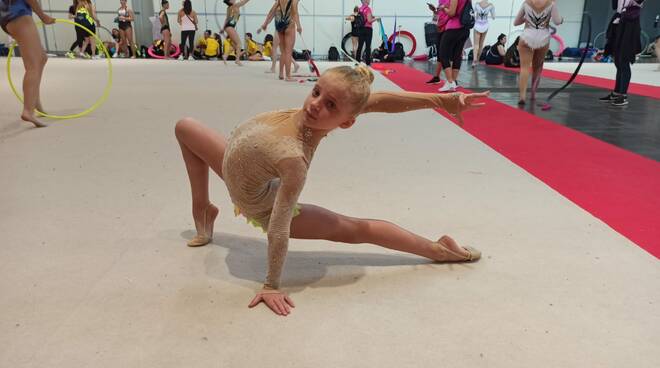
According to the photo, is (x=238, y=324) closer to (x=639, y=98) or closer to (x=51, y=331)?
(x=51, y=331)

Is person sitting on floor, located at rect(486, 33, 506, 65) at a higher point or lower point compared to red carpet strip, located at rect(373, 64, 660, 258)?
higher

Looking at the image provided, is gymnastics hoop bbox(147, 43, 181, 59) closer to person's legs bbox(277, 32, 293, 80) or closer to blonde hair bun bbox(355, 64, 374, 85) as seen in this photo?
person's legs bbox(277, 32, 293, 80)

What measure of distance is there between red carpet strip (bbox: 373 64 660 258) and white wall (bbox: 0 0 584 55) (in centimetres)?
1064

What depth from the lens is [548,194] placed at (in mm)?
3174

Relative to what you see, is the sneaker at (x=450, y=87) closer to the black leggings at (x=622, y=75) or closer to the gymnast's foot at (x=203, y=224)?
the black leggings at (x=622, y=75)

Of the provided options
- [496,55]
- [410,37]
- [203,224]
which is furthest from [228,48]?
[203,224]

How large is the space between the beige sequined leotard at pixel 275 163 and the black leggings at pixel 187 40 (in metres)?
13.0

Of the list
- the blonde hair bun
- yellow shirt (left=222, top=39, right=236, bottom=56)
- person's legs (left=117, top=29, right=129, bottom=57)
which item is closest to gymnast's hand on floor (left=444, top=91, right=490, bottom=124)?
the blonde hair bun

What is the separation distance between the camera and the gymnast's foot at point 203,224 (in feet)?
7.82

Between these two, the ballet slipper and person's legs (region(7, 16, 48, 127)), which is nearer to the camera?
person's legs (region(7, 16, 48, 127))

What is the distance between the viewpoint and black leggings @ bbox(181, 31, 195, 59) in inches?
544

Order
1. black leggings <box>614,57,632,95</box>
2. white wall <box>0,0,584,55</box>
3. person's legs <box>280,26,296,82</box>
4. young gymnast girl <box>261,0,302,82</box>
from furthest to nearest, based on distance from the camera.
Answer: white wall <box>0,0,584,55</box> → person's legs <box>280,26,296,82</box> → young gymnast girl <box>261,0,302,82</box> → black leggings <box>614,57,632,95</box>

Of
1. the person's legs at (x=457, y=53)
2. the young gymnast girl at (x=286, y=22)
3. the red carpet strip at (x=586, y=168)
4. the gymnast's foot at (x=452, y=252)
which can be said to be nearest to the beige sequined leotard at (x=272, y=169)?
the gymnast's foot at (x=452, y=252)

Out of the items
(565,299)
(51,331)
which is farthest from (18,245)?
(565,299)
